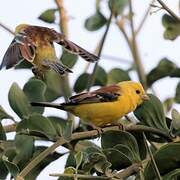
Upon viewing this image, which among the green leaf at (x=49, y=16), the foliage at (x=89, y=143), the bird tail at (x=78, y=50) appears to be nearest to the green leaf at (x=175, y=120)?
the foliage at (x=89, y=143)

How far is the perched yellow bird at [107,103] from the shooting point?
5.69 ft

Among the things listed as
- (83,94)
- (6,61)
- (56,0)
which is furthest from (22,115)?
(56,0)

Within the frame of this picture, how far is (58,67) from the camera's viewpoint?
1412 mm

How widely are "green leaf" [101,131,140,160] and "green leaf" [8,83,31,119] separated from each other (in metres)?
0.20

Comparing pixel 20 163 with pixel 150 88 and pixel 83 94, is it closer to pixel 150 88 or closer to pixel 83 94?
pixel 83 94

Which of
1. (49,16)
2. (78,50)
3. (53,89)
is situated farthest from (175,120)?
(49,16)

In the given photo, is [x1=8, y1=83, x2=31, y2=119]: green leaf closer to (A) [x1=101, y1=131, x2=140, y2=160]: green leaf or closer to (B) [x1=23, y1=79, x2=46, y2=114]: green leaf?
(B) [x1=23, y1=79, x2=46, y2=114]: green leaf

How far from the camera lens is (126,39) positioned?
187 cm

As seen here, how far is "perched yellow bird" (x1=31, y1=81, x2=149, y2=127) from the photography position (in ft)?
5.69

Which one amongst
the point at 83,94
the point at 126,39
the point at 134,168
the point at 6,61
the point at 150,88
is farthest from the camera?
the point at 126,39

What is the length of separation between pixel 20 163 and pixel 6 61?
245 mm

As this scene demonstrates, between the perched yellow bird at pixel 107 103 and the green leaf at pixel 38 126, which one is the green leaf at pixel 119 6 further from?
the green leaf at pixel 38 126

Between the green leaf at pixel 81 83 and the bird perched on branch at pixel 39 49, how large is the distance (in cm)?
9

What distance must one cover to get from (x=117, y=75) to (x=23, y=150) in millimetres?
664
